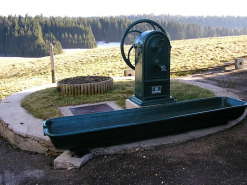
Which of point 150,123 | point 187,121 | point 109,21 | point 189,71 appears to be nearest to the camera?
point 150,123

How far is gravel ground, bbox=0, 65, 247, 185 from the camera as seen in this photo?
292cm

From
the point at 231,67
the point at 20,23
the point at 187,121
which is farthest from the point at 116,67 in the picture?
the point at 20,23

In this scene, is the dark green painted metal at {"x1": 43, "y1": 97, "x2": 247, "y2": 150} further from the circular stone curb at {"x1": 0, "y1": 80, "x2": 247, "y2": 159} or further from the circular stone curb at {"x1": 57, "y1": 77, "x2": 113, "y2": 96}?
the circular stone curb at {"x1": 57, "y1": 77, "x2": 113, "y2": 96}

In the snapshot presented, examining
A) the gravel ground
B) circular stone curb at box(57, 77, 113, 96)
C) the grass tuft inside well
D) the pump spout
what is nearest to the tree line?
the grass tuft inside well

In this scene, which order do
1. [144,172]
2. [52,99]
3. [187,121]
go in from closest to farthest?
[144,172] → [187,121] → [52,99]

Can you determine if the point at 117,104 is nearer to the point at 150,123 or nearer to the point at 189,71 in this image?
the point at 150,123

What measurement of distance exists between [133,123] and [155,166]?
59cm

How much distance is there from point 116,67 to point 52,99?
7.83 meters

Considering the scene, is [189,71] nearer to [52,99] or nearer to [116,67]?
[116,67]

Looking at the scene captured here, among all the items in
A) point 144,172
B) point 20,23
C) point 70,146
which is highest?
point 20,23

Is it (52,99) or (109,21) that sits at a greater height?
(109,21)

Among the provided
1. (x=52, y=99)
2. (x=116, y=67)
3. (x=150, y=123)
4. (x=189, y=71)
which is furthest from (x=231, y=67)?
(x=150, y=123)

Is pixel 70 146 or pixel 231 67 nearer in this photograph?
pixel 70 146

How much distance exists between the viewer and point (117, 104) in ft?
18.0
